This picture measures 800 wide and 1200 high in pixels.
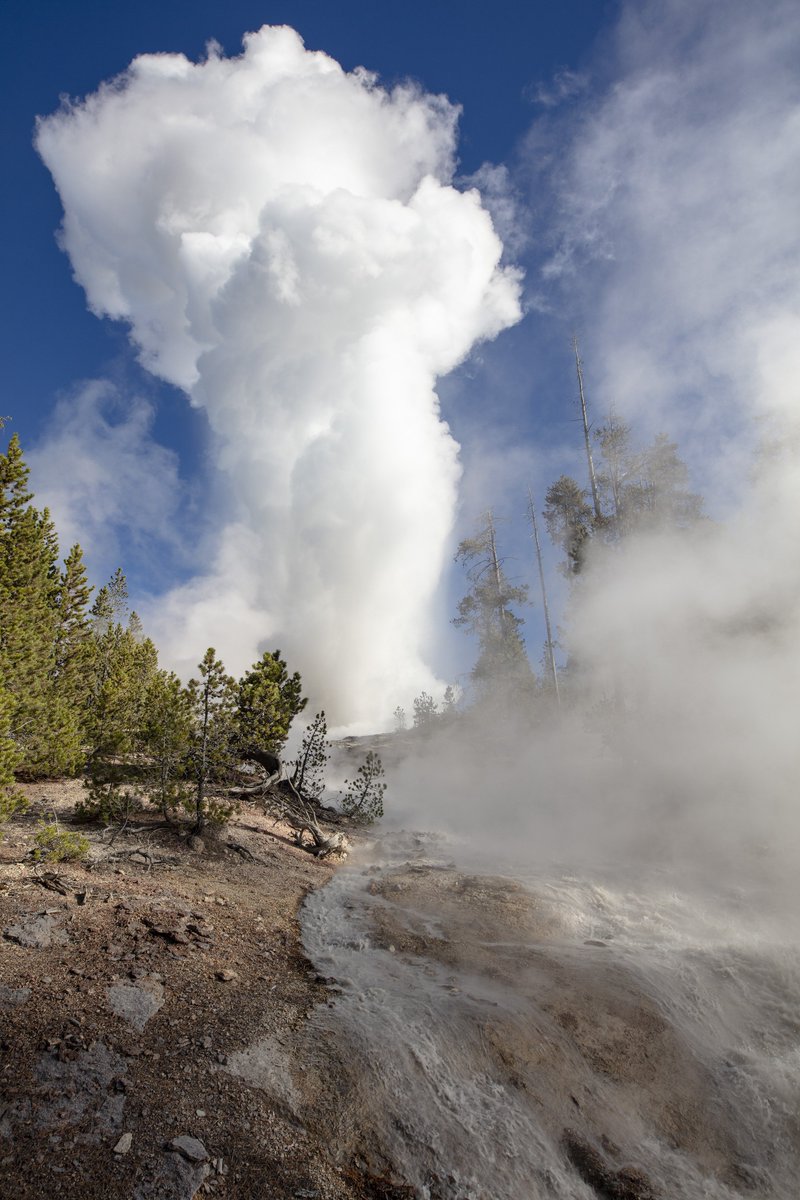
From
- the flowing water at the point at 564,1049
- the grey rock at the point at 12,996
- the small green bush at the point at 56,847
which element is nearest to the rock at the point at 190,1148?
the flowing water at the point at 564,1049

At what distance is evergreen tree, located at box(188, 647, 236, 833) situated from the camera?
37.0ft

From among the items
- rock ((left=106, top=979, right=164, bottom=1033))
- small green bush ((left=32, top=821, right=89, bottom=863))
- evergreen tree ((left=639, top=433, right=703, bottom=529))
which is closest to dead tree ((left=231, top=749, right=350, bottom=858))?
small green bush ((left=32, top=821, right=89, bottom=863))

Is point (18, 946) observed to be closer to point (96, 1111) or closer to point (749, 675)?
point (96, 1111)

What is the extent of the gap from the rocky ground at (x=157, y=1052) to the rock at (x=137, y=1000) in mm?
18

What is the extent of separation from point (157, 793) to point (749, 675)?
17.0 metres

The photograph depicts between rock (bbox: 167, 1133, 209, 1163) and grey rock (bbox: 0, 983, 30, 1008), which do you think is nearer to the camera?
rock (bbox: 167, 1133, 209, 1163)

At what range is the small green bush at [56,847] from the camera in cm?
783

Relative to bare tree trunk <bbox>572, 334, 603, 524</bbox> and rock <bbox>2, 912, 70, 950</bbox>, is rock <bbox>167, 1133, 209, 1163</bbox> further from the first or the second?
bare tree trunk <bbox>572, 334, 603, 524</bbox>

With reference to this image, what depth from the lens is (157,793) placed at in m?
11.0

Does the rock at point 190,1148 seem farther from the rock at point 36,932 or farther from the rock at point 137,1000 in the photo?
the rock at point 36,932

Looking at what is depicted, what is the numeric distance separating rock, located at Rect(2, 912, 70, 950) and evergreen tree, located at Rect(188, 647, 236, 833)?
4.98 m

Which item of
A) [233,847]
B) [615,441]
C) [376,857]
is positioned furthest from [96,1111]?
[615,441]

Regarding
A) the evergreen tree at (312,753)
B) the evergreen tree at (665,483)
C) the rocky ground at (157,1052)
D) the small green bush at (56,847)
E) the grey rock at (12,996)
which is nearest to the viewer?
the rocky ground at (157,1052)

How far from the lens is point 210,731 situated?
461 inches
